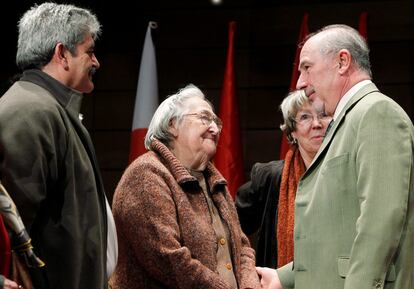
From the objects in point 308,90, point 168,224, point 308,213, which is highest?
point 308,90

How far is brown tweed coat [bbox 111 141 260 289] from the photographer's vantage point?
3168 mm

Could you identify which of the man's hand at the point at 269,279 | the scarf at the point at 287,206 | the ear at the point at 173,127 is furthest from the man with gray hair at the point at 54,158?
the scarf at the point at 287,206

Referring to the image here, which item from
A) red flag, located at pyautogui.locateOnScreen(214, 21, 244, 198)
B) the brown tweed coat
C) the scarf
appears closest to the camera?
the brown tweed coat

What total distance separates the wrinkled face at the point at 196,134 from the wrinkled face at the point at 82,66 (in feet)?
2.26

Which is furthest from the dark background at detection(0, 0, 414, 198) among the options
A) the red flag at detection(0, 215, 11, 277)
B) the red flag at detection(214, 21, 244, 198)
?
the red flag at detection(0, 215, 11, 277)

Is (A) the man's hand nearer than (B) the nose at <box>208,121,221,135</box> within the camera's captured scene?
Yes

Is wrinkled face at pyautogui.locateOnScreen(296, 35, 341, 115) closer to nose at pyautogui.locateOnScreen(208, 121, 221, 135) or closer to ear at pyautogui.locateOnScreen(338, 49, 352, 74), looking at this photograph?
ear at pyautogui.locateOnScreen(338, 49, 352, 74)

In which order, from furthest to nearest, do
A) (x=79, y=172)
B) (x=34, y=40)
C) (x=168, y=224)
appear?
(x=168, y=224) < (x=34, y=40) < (x=79, y=172)

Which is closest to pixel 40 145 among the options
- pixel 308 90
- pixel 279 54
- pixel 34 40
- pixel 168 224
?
pixel 34 40

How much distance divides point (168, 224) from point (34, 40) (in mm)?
870

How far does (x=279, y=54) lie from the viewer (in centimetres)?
598

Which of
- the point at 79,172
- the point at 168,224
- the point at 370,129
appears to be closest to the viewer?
the point at 370,129

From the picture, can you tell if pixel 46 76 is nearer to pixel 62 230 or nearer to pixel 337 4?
pixel 62 230

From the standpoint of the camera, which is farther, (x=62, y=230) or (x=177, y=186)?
(x=177, y=186)
